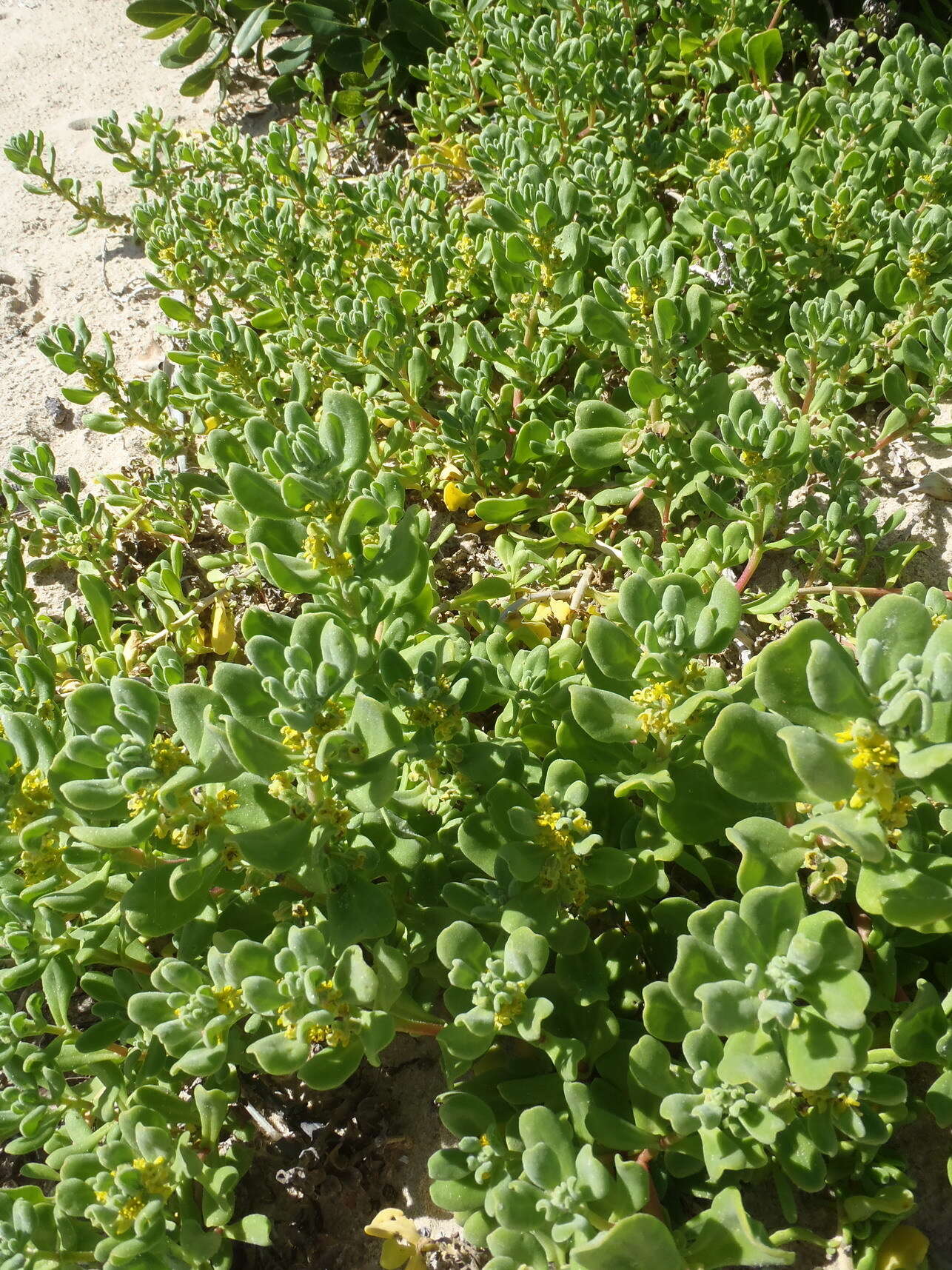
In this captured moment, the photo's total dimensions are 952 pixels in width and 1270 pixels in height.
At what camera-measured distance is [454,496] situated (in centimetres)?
326

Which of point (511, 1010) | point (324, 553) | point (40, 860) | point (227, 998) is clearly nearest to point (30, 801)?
point (40, 860)

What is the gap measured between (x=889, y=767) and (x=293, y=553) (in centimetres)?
128

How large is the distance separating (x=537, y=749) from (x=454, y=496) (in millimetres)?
1174

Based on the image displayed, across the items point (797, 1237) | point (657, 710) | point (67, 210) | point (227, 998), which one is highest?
point (67, 210)

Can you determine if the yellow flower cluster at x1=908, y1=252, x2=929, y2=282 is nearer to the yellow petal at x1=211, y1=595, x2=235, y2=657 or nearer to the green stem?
the yellow petal at x1=211, y1=595, x2=235, y2=657

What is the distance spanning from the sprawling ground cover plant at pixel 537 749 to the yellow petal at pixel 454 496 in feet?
0.22

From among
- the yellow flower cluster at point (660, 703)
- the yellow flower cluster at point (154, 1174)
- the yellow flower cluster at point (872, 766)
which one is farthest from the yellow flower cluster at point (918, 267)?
the yellow flower cluster at point (154, 1174)

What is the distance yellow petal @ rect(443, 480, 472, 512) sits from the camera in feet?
10.6

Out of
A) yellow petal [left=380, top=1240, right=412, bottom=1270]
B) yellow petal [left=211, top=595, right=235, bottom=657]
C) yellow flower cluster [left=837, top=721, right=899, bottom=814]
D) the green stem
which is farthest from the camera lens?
yellow petal [left=211, top=595, right=235, bottom=657]

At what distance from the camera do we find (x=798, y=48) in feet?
13.7

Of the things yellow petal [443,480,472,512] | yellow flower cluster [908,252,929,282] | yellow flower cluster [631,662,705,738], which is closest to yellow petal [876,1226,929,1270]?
yellow flower cluster [631,662,705,738]

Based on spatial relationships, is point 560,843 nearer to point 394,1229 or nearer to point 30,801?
point 394,1229

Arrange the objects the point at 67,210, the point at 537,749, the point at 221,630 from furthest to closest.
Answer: the point at 67,210 < the point at 221,630 < the point at 537,749

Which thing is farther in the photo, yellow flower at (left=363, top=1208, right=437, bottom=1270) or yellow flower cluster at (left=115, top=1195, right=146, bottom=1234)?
yellow flower at (left=363, top=1208, right=437, bottom=1270)
